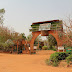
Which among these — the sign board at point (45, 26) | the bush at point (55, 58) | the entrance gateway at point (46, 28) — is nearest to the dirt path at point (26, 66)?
the bush at point (55, 58)

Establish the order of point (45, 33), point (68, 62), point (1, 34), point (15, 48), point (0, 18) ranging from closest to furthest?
point (68, 62)
point (45, 33)
point (15, 48)
point (1, 34)
point (0, 18)

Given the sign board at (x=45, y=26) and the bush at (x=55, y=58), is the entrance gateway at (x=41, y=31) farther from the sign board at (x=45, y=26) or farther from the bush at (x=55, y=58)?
the bush at (x=55, y=58)

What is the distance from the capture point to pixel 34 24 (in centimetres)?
1728

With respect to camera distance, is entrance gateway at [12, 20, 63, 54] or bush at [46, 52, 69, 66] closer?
bush at [46, 52, 69, 66]

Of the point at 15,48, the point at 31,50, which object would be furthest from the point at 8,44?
the point at 31,50

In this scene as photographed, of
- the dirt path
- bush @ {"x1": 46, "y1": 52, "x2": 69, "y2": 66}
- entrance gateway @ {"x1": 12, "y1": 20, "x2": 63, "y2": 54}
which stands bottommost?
the dirt path

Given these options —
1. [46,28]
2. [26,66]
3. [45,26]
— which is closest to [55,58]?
A: [26,66]

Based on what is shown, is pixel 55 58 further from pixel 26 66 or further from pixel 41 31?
pixel 41 31

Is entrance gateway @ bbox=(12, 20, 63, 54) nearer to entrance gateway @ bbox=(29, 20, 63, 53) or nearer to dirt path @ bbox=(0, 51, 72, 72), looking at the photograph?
entrance gateway @ bbox=(29, 20, 63, 53)

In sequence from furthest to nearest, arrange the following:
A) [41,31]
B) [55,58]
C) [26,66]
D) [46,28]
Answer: [41,31], [46,28], [55,58], [26,66]

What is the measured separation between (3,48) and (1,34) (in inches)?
116

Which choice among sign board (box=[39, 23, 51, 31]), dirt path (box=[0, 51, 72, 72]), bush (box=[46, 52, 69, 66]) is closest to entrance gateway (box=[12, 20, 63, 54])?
sign board (box=[39, 23, 51, 31])

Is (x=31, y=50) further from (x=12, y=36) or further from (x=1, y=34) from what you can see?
(x=1, y=34)

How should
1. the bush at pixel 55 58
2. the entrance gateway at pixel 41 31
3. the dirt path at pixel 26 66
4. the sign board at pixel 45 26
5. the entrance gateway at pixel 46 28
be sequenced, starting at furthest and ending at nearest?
the sign board at pixel 45 26 → the entrance gateway at pixel 41 31 → the entrance gateway at pixel 46 28 → the bush at pixel 55 58 → the dirt path at pixel 26 66
